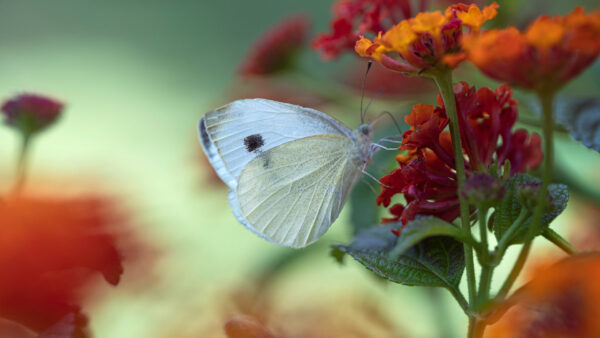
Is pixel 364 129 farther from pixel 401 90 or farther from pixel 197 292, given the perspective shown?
pixel 401 90

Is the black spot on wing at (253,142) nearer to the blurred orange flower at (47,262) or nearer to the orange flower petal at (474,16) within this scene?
the blurred orange flower at (47,262)

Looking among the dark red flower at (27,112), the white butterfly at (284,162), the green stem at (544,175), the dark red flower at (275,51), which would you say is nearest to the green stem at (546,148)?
the green stem at (544,175)

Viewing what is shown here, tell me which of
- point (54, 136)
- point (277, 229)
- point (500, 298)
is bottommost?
point (54, 136)

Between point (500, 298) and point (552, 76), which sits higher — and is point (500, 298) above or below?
below

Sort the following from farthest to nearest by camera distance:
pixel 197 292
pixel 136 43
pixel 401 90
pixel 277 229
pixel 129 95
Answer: pixel 136 43 < pixel 129 95 < pixel 401 90 < pixel 197 292 < pixel 277 229

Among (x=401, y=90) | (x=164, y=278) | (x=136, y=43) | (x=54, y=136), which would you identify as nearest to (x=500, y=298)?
(x=164, y=278)

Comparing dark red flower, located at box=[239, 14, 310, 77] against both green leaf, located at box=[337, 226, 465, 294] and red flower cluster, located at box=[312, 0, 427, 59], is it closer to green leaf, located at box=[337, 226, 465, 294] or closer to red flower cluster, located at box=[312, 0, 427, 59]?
red flower cluster, located at box=[312, 0, 427, 59]

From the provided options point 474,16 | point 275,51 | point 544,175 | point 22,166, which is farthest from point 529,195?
point 275,51
